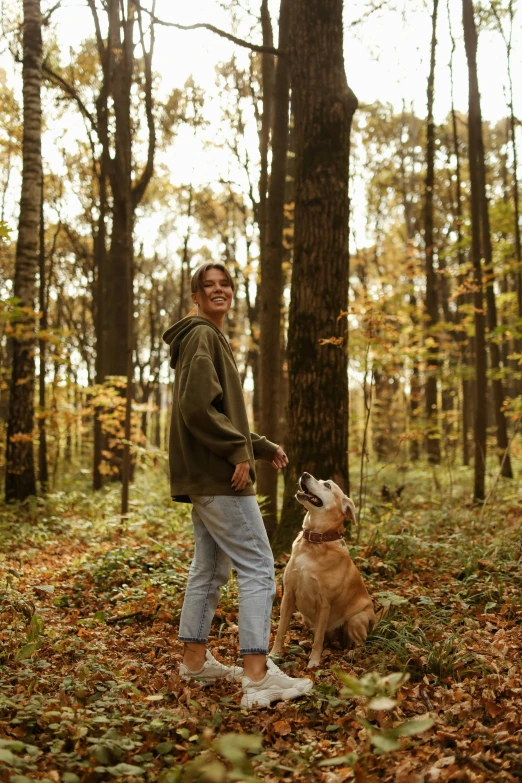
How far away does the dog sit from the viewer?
14.7 feet

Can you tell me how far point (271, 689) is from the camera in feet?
12.0

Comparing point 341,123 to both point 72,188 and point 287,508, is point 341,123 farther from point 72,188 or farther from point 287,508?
point 72,188

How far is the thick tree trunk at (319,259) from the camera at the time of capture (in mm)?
6578

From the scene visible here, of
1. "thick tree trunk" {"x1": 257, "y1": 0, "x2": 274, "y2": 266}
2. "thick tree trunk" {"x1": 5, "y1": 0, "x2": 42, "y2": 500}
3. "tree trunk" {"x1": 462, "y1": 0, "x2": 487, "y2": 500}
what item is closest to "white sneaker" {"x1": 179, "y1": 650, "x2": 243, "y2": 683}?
"thick tree trunk" {"x1": 257, "y1": 0, "x2": 274, "y2": 266}

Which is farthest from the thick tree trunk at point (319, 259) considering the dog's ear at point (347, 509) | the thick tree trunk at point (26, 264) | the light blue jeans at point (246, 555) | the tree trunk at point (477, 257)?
the thick tree trunk at point (26, 264)

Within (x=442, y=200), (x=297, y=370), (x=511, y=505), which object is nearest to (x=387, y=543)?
(x=297, y=370)

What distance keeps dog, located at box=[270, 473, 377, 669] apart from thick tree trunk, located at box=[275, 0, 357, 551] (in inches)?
74.0

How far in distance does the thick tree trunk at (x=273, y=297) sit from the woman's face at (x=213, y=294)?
152 inches

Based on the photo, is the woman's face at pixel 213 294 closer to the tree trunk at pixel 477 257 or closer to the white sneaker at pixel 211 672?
the white sneaker at pixel 211 672

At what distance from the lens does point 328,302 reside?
669 centimetres

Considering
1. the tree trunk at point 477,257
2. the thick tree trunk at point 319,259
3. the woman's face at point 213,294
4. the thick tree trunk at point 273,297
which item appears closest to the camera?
the woman's face at point 213,294

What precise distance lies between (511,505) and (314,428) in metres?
4.63

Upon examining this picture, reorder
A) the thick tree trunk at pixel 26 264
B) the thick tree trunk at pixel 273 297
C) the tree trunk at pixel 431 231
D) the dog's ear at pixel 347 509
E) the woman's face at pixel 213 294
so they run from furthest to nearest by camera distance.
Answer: the tree trunk at pixel 431 231 → the thick tree trunk at pixel 26 264 → the thick tree trunk at pixel 273 297 → the dog's ear at pixel 347 509 → the woman's face at pixel 213 294

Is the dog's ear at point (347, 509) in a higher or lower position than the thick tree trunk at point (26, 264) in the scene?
lower
